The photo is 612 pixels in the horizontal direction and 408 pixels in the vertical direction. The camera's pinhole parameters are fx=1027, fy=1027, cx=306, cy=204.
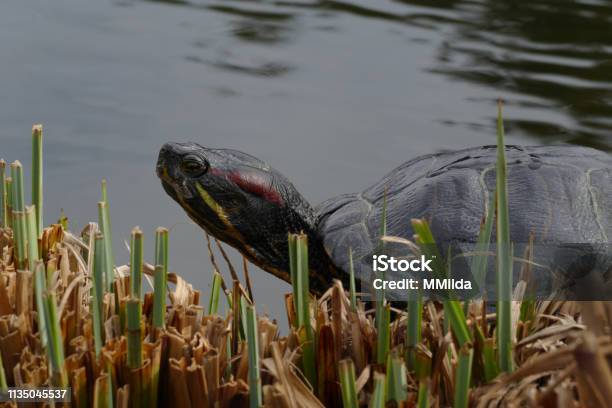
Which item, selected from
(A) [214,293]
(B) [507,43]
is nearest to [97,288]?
(A) [214,293]

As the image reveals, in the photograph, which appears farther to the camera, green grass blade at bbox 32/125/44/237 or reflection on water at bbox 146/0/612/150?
reflection on water at bbox 146/0/612/150

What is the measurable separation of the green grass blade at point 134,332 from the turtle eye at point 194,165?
100 centimetres

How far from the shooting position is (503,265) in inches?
47.9

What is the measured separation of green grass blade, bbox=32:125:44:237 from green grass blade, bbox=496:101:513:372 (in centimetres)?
77

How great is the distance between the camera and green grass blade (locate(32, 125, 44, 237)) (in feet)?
5.36

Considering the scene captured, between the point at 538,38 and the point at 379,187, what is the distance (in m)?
2.80

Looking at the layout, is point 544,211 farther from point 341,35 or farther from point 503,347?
point 341,35

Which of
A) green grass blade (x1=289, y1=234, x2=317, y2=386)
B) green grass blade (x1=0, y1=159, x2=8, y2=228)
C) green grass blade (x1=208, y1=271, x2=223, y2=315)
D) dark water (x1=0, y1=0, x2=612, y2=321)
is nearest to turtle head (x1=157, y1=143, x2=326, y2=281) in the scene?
dark water (x1=0, y1=0, x2=612, y2=321)

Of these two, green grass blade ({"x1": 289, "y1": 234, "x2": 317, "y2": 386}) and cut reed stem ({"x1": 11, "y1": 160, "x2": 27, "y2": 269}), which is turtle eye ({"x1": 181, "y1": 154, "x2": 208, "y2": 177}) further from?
green grass blade ({"x1": 289, "y1": 234, "x2": 317, "y2": 386})

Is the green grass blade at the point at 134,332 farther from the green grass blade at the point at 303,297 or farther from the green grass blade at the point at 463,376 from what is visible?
the green grass blade at the point at 463,376

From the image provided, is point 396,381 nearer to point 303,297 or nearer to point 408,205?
point 303,297

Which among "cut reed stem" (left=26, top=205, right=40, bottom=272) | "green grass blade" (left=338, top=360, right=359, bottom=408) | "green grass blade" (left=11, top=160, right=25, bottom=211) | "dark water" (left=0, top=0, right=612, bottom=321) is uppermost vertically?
"green grass blade" (left=11, top=160, right=25, bottom=211)

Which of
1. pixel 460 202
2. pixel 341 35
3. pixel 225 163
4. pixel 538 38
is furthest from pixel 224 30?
pixel 460 202

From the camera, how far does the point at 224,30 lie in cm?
483
